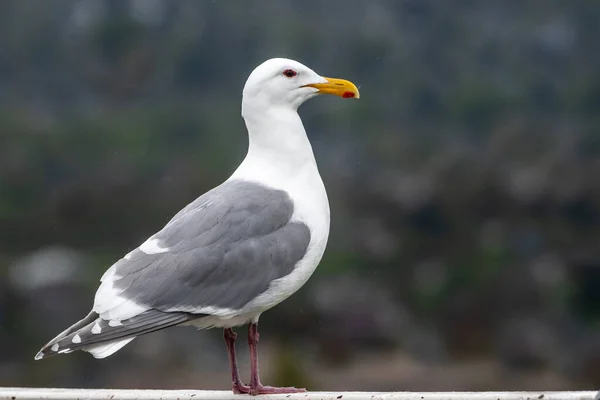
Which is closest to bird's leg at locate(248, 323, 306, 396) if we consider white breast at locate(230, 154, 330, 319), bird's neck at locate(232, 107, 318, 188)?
white breast at locate(230, 154, 330, 319)

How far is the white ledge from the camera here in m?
2.28

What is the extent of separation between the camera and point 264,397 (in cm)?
245

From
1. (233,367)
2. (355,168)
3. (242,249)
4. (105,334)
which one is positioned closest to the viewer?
(105,334)

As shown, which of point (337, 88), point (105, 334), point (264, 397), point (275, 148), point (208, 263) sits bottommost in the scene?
point (264, 397)

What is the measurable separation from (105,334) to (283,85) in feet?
2.44

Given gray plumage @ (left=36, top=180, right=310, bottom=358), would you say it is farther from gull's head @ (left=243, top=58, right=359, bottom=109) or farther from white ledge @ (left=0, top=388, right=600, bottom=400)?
gull's head @ (left=243, top=58, right=359, bottom=109)

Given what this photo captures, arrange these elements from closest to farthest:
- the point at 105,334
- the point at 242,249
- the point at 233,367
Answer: the point at 105,334, the point at 242,249, the point at 233,367

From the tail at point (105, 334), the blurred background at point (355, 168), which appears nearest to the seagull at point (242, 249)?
the tail at point (105, 334)

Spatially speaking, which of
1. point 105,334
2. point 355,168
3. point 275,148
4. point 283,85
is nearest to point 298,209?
point 275,148

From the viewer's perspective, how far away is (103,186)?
9.33m

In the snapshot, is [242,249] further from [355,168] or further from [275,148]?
[355,168]

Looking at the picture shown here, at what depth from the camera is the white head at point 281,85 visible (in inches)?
101

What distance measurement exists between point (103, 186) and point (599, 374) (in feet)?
14.7

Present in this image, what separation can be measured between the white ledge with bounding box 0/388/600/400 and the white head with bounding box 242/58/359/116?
2.31 feet
